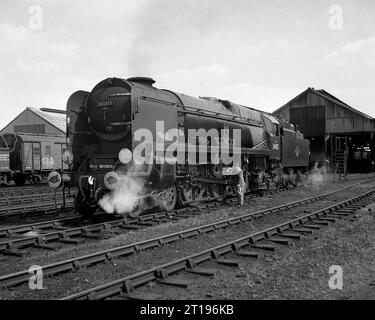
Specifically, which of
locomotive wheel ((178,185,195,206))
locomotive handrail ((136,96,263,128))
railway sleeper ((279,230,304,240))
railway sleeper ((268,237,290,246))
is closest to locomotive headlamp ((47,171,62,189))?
locomotive handrail ((136,96,263,128))

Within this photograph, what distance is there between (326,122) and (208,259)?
34914 millimetres

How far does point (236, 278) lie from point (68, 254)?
3.15 metres

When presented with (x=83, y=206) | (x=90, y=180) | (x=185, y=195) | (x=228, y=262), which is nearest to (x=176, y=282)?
(x=228, y=262)

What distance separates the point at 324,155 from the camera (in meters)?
39.8

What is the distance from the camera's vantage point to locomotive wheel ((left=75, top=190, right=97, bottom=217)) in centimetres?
1102

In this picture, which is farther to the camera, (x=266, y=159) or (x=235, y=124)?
(x=266, y=159)

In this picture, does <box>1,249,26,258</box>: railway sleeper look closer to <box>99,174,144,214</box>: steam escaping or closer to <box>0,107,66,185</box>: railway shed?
<box>99,174,144,214</box>: steam escaping

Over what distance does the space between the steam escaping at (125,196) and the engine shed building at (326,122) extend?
29.2 meters

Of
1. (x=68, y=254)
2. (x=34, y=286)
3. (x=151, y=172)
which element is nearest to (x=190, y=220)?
(x=151, y=172)

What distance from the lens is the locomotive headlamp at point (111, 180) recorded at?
9.45 metres

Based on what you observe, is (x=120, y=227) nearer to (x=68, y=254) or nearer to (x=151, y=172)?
(x=151, y=172)

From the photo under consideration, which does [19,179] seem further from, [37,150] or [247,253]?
[247,253]

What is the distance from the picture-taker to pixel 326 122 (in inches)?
1542

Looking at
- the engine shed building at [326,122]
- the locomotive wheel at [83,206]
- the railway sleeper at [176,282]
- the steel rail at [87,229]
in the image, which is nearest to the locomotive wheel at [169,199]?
the steel rail at [87,229]
